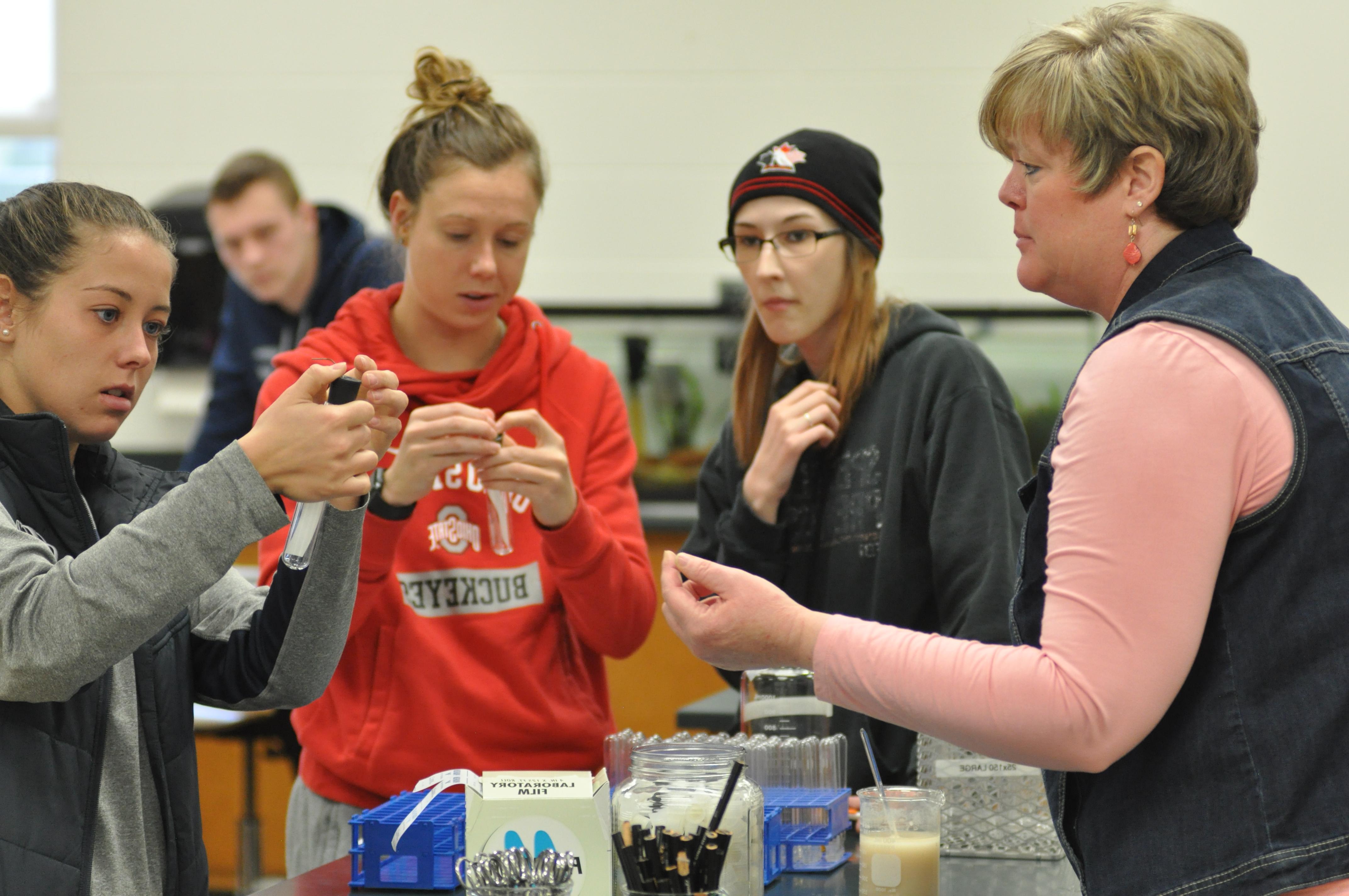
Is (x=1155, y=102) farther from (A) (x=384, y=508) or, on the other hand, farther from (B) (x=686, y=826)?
(A) (x=384, y=508)

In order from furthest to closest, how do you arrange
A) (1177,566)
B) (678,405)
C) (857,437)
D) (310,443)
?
(678,405), (857,437), (310,443), (1177,566)

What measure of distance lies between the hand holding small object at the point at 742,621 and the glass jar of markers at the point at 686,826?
4.0 inches

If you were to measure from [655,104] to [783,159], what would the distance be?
2.75 meters

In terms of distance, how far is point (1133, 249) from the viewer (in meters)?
1.13

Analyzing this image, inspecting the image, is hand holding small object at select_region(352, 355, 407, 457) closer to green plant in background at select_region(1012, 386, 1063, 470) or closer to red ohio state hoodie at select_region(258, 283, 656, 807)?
red ohio state hoodie at select_region(258, 283, 656, 807)

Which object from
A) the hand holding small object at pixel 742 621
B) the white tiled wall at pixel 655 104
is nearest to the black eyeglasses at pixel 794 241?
the hand holding small object at pixel 742 621

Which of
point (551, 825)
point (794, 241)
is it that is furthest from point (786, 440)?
point (551, 825)

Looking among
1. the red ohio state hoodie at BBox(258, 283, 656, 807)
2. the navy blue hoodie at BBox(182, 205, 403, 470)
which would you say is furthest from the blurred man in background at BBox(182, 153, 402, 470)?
the red ohio state hoodie at BBox(258, 283, 656, 807)

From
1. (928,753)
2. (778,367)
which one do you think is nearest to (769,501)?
(778,367)

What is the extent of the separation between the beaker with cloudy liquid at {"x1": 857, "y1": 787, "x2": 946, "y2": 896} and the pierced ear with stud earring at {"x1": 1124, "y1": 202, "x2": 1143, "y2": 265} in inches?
21.9

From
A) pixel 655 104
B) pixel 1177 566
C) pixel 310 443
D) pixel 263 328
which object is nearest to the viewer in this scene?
pixel 1177 566

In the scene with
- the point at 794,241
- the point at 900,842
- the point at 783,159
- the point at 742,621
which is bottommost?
the point at 900,842

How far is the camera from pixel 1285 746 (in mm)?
990

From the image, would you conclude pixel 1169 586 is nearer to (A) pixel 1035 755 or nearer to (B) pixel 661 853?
(A) pixel 1035 755
